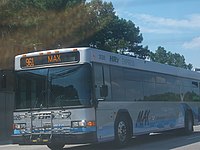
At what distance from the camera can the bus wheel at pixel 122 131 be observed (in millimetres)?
14443

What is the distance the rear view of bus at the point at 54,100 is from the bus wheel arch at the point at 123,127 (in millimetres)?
1716

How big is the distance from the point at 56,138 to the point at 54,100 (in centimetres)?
115

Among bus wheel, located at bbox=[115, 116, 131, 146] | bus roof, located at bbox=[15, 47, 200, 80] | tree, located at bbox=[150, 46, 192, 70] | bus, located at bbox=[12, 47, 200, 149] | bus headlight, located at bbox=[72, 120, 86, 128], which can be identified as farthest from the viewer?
tree, located at bbox=[150, 46, 192, 70]

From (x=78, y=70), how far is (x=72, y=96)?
31.5 inches

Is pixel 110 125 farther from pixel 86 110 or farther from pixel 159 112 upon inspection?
pixel 159 112

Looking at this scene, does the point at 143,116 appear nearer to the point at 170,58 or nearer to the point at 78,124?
the point at 78,124

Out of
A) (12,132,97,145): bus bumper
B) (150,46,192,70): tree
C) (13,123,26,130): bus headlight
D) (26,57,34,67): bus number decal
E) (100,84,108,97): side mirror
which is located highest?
(150,46,192,70): tree

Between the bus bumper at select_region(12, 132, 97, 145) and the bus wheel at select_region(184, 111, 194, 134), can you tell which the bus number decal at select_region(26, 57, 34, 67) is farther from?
the bus wheel at select_region(184, 111, 194, 134)

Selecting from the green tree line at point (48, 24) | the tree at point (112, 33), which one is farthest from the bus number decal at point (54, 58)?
the tree at point (112, 33)

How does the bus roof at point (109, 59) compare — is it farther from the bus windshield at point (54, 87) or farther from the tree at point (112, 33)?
the tree at point (112, 33)

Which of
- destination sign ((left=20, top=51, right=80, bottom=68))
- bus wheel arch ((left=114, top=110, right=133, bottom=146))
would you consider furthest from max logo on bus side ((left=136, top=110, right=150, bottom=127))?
destination sign ((left=20, top=51, right=80, bottom=68))

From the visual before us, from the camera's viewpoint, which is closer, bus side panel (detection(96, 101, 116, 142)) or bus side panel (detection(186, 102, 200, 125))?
bus side panel (detection(96, 101, 116, 142))

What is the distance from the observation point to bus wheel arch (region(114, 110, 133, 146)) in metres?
14.4

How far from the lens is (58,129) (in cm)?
1308
